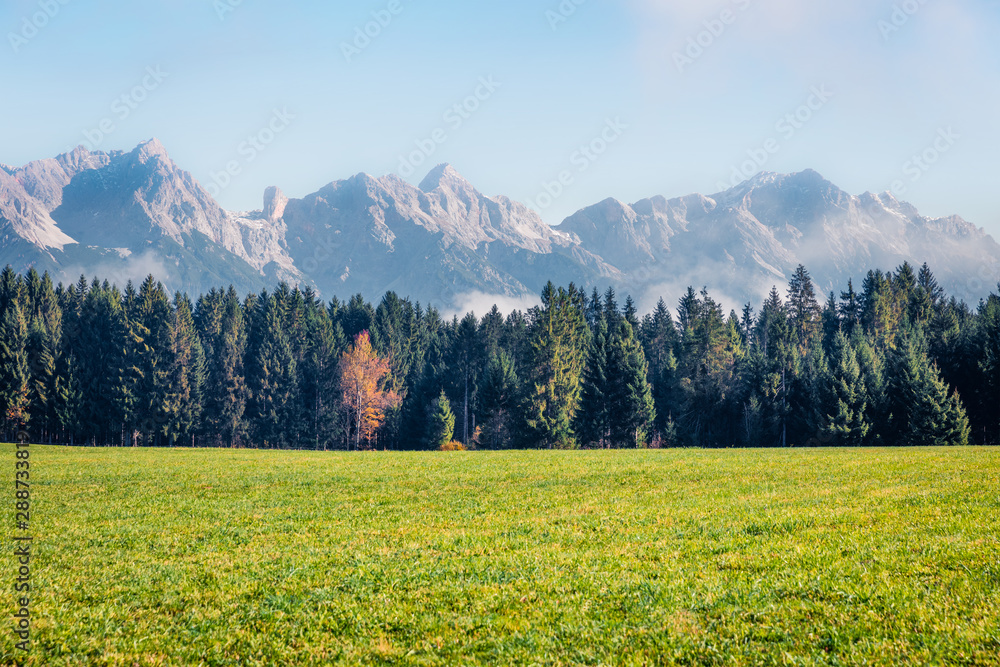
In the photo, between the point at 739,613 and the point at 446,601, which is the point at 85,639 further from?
the point at 739,613

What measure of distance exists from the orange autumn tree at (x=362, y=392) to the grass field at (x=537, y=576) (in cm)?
6653

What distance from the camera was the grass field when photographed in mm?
8617

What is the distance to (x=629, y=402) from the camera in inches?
2958

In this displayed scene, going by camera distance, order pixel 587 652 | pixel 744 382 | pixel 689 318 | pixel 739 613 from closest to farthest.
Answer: pixel 587 652 → pixel 739 613 → pixel 744 382 → pixel 689 318

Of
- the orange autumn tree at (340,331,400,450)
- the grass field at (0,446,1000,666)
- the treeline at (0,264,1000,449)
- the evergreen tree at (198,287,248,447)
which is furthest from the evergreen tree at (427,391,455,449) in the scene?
the grass field at (0,446,1000,666)

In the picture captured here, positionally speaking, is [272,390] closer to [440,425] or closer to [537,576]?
[440,425]

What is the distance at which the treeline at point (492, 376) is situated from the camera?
65.8m

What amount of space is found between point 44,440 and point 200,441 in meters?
20.0

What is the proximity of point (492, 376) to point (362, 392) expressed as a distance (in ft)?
75.3

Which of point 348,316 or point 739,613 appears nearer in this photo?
point 739,613

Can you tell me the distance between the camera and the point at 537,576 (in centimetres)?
1201

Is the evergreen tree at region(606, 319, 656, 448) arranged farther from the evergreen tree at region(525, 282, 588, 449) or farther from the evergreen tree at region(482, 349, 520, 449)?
the evergreen tree at region(482, 349, 520, 449)

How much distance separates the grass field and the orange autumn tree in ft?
218

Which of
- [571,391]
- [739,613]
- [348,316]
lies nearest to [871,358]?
[571,391]
